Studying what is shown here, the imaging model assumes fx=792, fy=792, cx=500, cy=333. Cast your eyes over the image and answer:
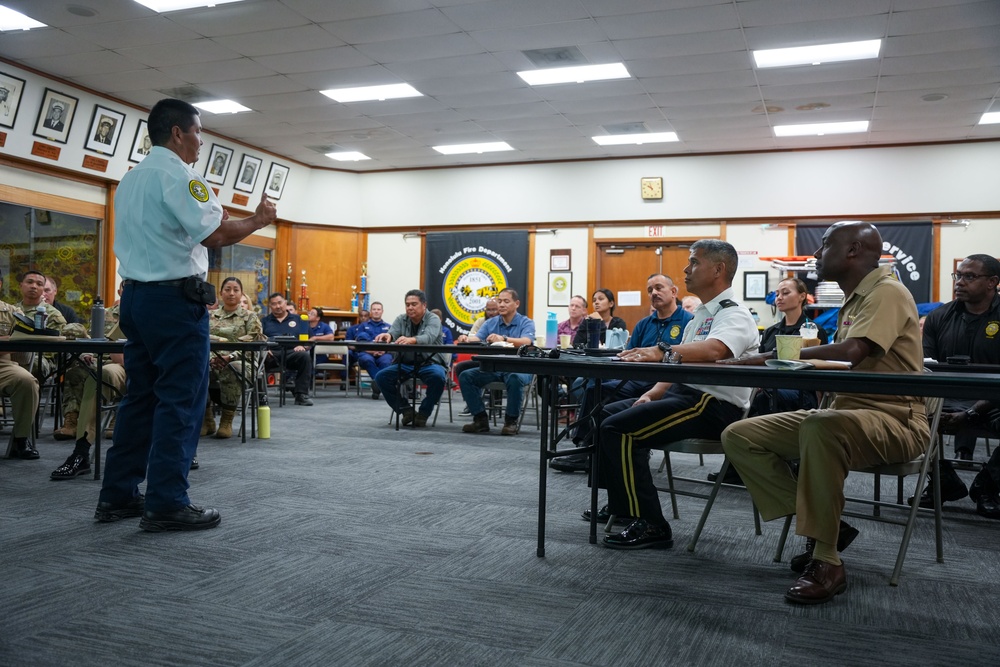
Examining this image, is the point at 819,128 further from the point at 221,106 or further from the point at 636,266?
the point at 221,106

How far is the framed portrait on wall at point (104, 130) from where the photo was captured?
820cm

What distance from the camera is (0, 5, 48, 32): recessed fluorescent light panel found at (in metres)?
6.23

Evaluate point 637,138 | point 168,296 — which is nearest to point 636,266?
point 637,138

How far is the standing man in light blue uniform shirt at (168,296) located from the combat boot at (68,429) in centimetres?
266

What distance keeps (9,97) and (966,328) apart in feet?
25.9

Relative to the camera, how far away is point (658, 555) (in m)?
2.78

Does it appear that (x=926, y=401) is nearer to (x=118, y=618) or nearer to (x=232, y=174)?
(x=118, y=618)

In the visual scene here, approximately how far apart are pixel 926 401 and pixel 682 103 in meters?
5.94

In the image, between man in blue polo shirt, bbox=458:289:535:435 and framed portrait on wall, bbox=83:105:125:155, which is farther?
framed portrait on wall, bbox=83:105:125:155

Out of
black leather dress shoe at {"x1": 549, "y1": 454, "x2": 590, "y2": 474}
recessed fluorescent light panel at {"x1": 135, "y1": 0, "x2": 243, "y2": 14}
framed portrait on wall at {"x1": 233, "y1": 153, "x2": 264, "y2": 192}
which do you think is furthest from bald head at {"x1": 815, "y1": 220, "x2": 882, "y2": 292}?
framed portrait on wall at {"x1": 233, "y1": 153, "x2": 264, "y2": 192}

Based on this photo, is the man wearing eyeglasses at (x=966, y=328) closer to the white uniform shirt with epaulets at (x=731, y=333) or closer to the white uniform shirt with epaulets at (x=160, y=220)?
the white uniform shirt with epaulets at (x=731, y=333)

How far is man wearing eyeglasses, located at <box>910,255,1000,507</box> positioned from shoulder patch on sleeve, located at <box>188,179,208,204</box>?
11.2 feet

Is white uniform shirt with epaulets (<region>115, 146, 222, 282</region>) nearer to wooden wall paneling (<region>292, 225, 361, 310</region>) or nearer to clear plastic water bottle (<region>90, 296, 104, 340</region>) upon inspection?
clear plastic water bottle (<region>90, 296, 104, 340</region>)

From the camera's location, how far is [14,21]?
6371 millimetres
